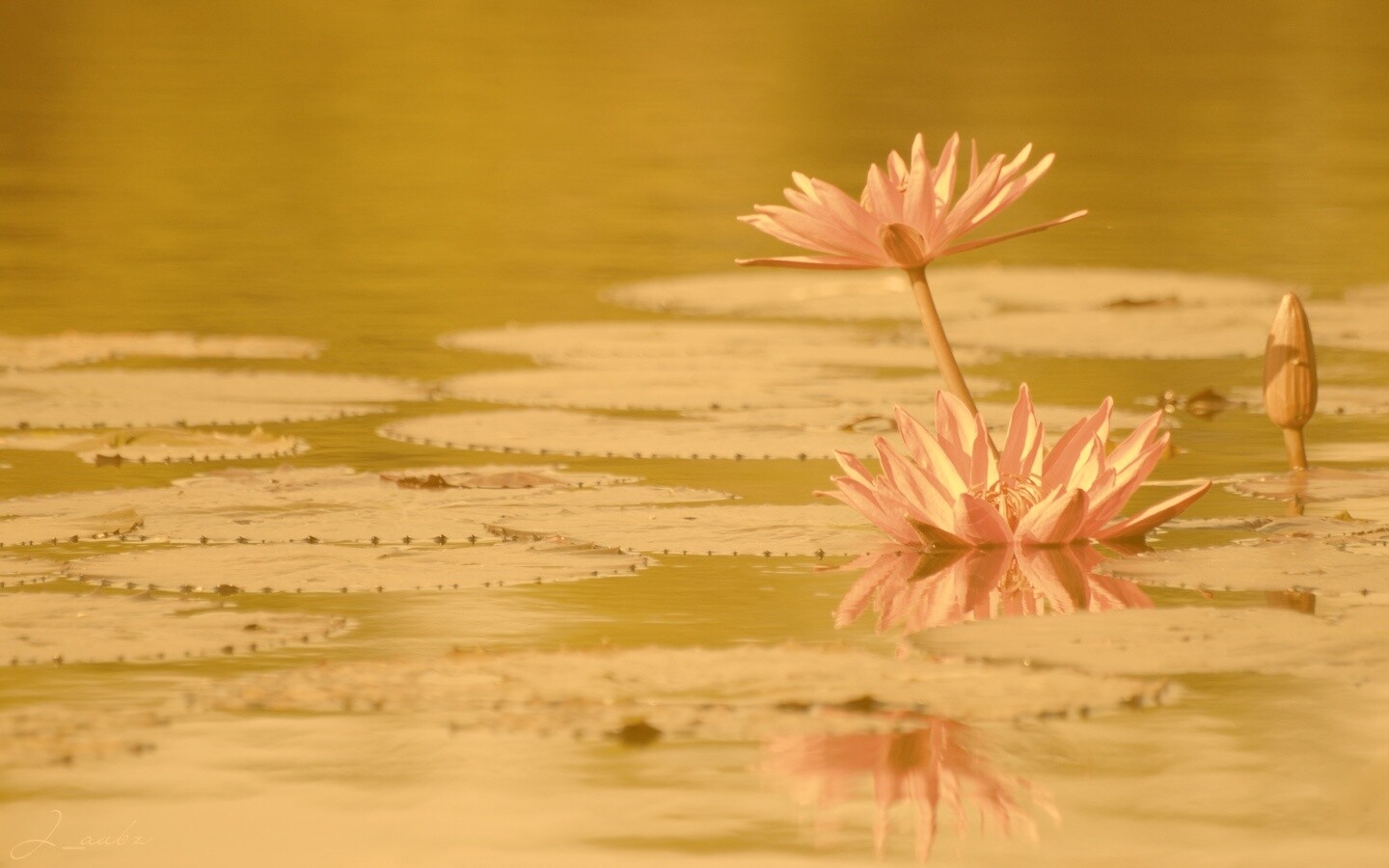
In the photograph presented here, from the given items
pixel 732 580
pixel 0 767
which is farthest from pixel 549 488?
pixel 0 767

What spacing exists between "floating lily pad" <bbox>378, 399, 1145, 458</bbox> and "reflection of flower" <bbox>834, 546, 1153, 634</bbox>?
3.09 ft

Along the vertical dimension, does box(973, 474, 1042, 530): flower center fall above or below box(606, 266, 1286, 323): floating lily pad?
below

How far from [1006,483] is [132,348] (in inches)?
119

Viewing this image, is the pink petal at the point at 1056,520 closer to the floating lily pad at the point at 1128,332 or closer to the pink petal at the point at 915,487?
the pink petal at the point at 915,487

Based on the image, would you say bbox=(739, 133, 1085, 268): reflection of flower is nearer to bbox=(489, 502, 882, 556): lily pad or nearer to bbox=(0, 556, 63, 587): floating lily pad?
bbox=(489, 502, 882, 556): lily pad

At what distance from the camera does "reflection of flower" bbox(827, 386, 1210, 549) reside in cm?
352

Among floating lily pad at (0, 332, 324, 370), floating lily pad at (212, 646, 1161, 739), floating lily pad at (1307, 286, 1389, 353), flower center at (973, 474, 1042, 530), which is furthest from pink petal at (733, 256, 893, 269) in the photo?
floating lily pad at (1307, 286, 1389, 353)

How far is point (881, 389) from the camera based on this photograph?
5.43 meters

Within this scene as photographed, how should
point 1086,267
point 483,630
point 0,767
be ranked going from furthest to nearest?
point 1086,267 → point 483,630 → point 0,767

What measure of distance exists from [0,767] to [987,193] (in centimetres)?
184

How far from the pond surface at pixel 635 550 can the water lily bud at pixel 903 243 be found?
44 cm

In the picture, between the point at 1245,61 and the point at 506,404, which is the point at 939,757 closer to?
the point at 506,404

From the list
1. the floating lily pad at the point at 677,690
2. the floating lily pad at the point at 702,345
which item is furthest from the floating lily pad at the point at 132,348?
the floating lily pad at the point at 677,690

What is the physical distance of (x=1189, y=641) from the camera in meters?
2.91
